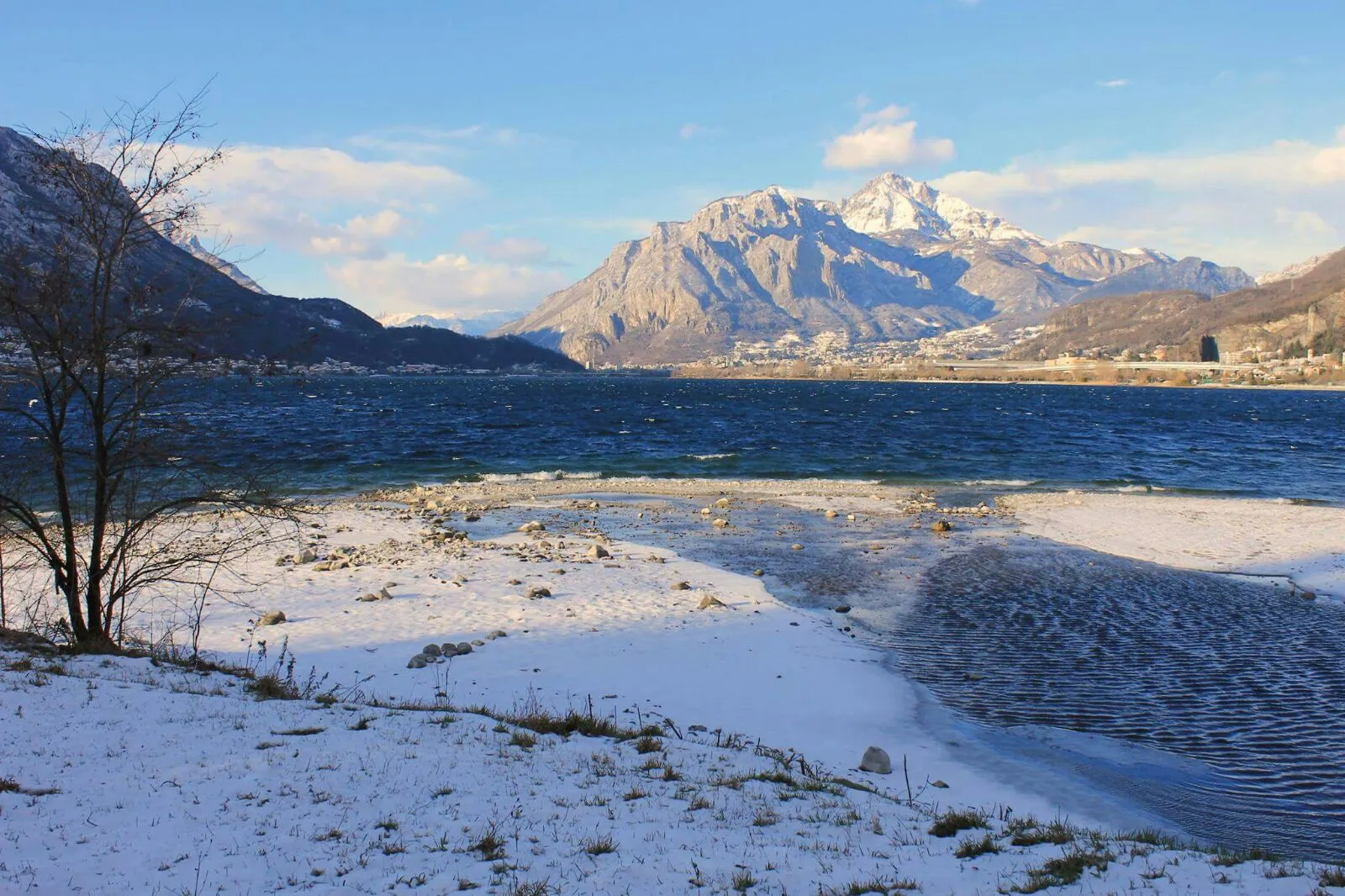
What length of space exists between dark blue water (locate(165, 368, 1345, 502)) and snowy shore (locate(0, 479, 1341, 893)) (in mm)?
4927

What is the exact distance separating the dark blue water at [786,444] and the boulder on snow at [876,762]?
1120 cm

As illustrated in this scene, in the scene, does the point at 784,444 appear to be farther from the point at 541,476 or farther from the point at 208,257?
the point at 208,257

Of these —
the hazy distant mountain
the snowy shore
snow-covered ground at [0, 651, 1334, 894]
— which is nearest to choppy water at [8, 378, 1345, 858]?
the hazy distant mountain

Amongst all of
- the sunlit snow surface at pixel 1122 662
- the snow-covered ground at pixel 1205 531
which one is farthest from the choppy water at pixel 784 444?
the sunlit snow surface at pixel 1122 662

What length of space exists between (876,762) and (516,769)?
4.86m

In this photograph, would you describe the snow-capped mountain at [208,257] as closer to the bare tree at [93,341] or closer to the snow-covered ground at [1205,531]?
the bare tree at [93,341]

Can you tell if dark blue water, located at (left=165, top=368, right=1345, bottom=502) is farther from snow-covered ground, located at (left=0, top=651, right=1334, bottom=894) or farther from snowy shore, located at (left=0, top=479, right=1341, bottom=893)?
snow-covered ground, located at (left=0, top=651, right=1334, bottom=894)

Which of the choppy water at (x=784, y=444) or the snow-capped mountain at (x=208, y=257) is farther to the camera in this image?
the choppy water at (x=784, y=444)

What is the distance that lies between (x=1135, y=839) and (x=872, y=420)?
81291mm

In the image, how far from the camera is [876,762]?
10.6 m

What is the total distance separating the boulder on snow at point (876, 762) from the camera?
10500mm

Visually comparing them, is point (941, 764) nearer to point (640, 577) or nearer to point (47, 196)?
point (640, 577)

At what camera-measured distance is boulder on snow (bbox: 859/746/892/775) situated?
10.5 metres

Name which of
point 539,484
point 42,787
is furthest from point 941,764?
point 539,484
